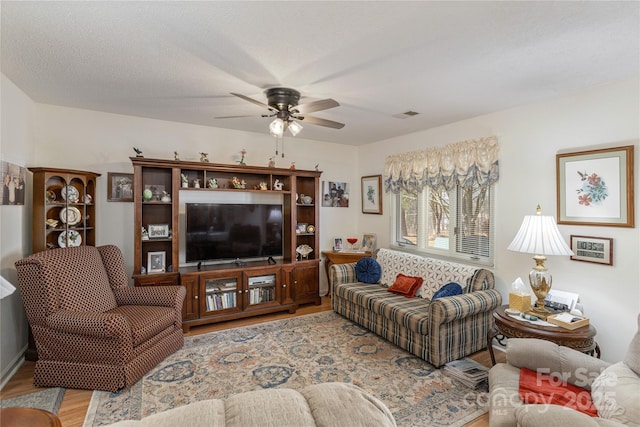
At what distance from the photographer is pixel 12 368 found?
2.69 meters

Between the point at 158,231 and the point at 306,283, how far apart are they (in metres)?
2.05

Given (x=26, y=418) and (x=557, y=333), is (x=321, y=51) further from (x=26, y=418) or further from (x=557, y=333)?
(x=557, y=333)

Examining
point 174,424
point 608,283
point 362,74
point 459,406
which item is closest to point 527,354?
point 459,406

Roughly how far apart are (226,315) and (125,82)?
2730 mm

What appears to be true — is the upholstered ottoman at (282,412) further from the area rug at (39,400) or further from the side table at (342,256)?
the side table at (342,256)

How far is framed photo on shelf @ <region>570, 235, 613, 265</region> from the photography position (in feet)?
8.55

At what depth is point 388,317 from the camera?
10.6 feet

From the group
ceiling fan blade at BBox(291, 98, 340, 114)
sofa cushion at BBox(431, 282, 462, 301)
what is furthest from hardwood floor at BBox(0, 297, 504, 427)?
ceiling fan blade at BBox(291, 98, 340, 114)

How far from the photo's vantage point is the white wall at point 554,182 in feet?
8.25

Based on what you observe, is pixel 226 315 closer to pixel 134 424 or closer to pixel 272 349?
pixel 272 349

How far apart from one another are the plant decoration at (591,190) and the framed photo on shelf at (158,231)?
4285 millimetres

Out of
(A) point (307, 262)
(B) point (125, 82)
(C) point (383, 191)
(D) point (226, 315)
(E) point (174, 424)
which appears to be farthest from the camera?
(C) point (383, 191)

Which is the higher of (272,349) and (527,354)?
(527,354)

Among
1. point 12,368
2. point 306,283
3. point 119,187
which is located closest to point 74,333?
point 12,368
